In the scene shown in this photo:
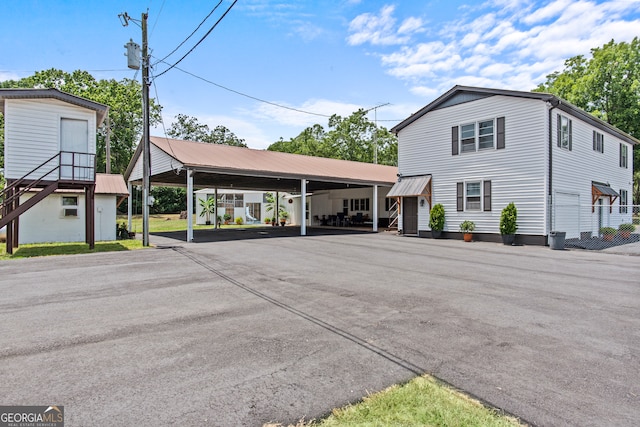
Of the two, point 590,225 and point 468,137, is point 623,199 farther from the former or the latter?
point 468,137

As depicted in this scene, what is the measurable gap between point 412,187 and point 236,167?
28.9 feet

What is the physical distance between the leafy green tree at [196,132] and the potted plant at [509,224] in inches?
1813

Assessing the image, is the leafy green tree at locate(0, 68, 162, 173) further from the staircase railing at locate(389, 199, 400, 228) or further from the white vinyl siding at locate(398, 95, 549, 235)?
the white vinyl siding at locate(398, 95, 549, 235)

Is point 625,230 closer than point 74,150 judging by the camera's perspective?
No

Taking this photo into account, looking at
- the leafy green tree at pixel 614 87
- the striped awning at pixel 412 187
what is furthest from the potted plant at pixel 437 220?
the leafy green tree at pixel 614 87

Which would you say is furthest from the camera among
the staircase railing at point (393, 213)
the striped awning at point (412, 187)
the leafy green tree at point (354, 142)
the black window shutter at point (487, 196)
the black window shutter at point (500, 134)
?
the leafy green tree at point (354, 142)

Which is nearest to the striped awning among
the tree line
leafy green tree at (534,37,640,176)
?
the tree line

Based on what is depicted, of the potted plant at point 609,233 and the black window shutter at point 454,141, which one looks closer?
the potted plant at point 609,233

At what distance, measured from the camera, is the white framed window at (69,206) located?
55.2ft

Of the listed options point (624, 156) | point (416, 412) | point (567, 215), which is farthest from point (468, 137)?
point (416, 412)

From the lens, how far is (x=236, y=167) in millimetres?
16906

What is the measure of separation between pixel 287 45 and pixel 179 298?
→ 31.1ft

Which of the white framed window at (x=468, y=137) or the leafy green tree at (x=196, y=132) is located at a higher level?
the leafy green tree at (x=196, y=132)

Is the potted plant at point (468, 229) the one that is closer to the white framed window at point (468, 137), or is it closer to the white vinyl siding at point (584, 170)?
the white vinyl siding at point (584, 170)
